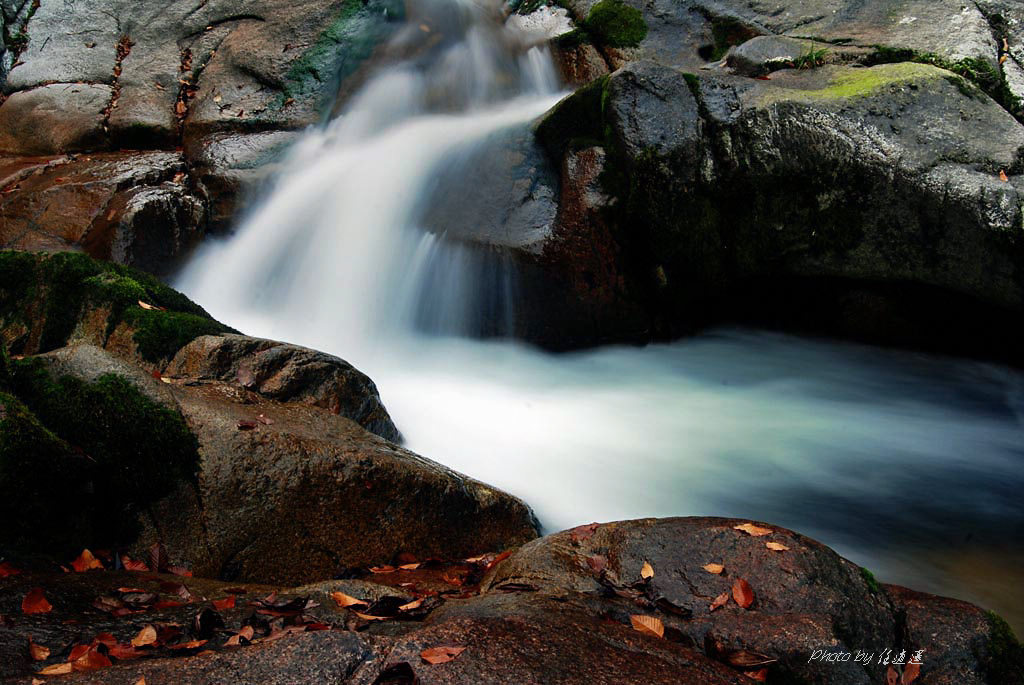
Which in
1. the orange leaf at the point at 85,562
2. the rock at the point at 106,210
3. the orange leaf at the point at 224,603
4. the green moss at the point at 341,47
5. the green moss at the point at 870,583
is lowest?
the green moss at the point at 870,583

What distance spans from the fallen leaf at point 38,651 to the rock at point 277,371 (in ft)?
7.18

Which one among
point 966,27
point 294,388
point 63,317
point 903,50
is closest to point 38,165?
point 63,317

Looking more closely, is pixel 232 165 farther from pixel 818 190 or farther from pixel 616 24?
pixel 818 190

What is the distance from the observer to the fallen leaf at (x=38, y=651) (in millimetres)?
2066

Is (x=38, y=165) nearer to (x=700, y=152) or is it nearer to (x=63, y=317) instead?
(x=63, y=317)

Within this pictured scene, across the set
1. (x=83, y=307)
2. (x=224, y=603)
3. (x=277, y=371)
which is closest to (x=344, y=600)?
(x=224, y=603)

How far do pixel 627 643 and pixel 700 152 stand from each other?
18.4ft

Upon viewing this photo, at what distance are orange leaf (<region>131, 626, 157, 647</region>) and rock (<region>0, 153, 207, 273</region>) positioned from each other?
6.56 meters

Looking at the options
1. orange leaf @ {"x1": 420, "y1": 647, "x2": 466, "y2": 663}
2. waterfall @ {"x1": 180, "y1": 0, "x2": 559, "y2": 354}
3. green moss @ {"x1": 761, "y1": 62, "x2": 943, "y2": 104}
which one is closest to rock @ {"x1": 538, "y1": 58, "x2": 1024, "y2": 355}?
green moss @ {"x1": 761, "y1": 62, "x2": 943, "y2": 104}

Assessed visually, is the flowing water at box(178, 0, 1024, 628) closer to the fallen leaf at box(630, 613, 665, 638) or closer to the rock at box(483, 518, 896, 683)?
the rock at box(483, 518, 896, 683)

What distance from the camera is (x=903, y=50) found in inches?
302

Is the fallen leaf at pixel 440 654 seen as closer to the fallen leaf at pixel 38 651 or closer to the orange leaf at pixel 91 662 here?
the orange leaf at pixel 91 662

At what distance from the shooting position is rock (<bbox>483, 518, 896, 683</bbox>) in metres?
2.54

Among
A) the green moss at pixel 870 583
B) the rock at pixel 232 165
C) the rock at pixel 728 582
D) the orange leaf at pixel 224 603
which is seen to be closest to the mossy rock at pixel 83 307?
the orange leaf at pixel 224 603
